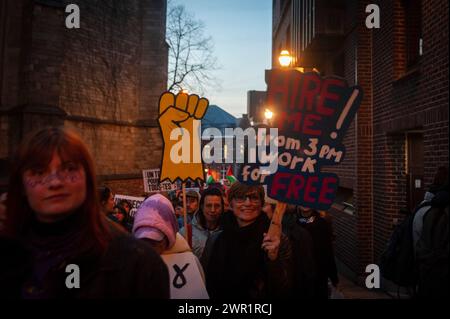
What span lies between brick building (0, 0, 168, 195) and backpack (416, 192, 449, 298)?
15279 mm

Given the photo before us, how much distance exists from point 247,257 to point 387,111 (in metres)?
6.00

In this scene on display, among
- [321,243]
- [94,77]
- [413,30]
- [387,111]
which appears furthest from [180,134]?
[94,77]

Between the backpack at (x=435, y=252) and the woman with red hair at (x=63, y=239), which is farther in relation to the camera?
the backpack at (x=435, y=252)

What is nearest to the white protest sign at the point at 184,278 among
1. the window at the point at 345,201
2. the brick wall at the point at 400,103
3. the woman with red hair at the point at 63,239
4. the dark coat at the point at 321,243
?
the woman with red hair at the point at 63,239

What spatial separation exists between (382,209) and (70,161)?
24.5ft

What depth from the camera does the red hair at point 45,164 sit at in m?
1.93

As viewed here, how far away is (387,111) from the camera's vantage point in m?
8.23

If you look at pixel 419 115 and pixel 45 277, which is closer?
pixel 45 277

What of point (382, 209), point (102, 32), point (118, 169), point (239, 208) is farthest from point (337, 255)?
point (102, 32)

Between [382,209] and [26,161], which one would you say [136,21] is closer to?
[382,209]

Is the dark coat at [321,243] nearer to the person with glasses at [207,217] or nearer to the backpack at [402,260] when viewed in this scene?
the person with glasses at [207,217]

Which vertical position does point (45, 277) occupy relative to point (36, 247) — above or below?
below

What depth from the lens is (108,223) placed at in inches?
78.2

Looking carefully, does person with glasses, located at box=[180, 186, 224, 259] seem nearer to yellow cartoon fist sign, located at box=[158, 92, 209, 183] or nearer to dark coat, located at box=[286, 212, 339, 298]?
yellow cartoon fist sign, located at box=[158, 92, 209, 183]
